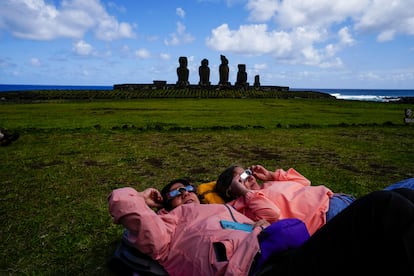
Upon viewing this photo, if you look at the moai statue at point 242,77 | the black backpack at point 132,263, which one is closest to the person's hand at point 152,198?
the black backpack at point 132,263

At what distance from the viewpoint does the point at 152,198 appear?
3543 mm

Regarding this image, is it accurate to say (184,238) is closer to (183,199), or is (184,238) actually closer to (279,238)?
(183,199)

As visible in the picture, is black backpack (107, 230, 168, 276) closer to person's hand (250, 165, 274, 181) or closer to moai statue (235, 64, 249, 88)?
person's hand (250, 165, 274, 181)

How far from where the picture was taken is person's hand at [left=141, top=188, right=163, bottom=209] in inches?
137

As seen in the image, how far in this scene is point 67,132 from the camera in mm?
14414

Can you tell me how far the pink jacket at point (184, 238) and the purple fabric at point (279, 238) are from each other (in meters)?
0.06

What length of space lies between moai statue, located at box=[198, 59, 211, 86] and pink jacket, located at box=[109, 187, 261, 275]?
60085mm

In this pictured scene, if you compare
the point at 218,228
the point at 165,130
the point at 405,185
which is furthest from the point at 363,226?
the point at 165,130

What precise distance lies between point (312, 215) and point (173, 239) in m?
1.50

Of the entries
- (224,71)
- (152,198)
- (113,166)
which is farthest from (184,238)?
(224,71)

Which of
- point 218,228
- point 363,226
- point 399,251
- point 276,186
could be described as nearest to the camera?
point 399,251

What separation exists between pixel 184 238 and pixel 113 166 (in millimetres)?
5946

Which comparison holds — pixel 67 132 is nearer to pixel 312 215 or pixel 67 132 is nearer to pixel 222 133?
pixel 222 133

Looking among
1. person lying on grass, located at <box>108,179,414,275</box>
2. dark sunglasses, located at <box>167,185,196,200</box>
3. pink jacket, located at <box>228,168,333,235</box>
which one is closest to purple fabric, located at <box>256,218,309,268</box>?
person lying on grass, located at <box>108,179,414,275</box>
